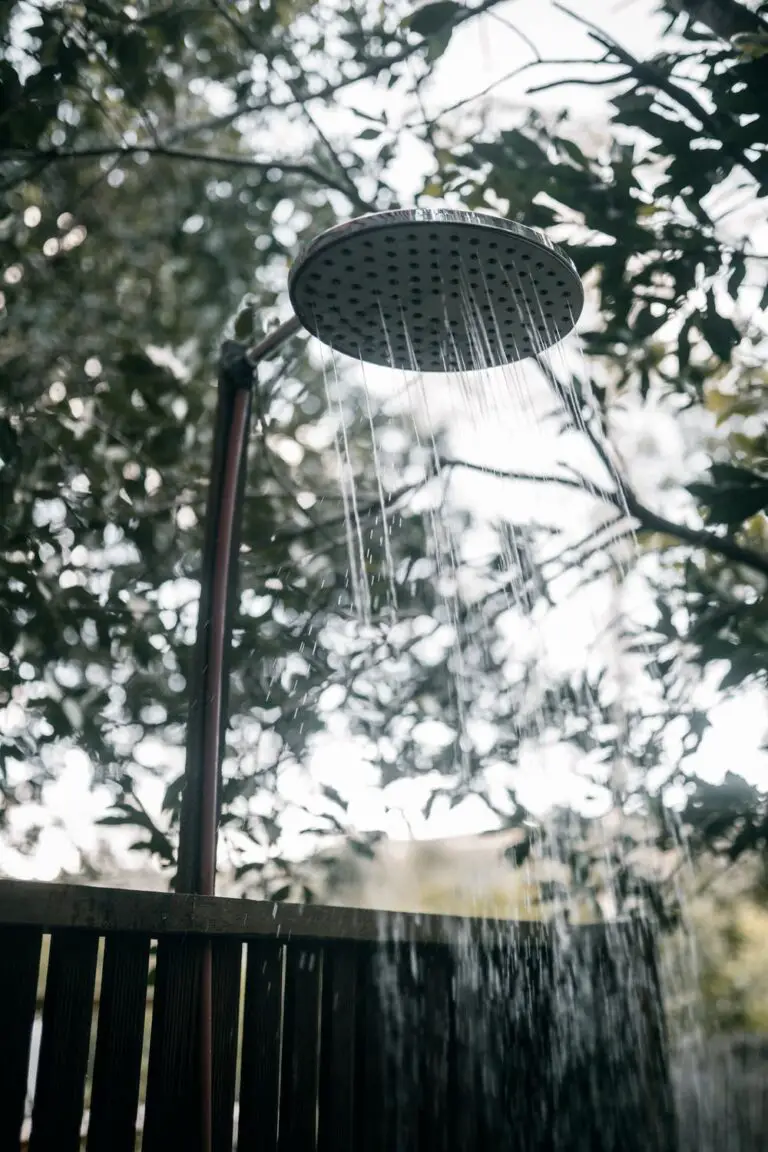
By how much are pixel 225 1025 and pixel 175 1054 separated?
0.08 m

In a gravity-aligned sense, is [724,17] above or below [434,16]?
below

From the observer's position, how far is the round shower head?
97 cm

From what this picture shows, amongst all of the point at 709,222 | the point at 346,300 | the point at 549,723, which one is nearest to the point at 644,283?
the point at 709,222

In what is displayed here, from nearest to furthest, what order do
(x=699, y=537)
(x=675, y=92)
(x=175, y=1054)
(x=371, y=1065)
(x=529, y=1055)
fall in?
(x=175, y=1054) < (x=371, y=1065) < (x=529, y=1055) < (x=675, y=92) < (x=699, y=537)

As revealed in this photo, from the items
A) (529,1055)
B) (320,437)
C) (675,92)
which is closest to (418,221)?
(675,92)

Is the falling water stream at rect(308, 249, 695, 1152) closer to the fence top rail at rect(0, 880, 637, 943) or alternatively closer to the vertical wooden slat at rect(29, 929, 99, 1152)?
the fence top rail at rect(0, 880, 637, 943)

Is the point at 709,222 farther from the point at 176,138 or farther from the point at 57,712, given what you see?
the point at 57,712

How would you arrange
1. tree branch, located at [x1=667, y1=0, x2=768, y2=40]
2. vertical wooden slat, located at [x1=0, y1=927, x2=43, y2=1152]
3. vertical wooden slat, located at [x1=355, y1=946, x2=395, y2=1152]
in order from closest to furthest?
vertical wooden slat, located at [x1=0, y1=927, x2=43, y2=1152] < vertical wooden slat, located at [x1=355, y1=946, x2=395, y2=1152] < tree branch, located at [x1=667, y1=0, x2=768, y2=40]

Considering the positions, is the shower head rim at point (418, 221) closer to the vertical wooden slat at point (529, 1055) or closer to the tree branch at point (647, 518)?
the tree branch at point (647, 518)

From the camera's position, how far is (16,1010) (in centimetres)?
82

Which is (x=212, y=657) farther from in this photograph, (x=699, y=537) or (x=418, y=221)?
(x=699, y=537)

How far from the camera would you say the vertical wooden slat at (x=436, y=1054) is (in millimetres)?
1160

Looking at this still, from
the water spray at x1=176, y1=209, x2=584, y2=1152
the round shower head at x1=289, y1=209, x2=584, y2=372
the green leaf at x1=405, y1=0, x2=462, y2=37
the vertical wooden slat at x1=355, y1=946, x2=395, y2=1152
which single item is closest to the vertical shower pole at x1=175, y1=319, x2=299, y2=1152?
the water spray at x1=176, y1=209, x2=584, y2=1152

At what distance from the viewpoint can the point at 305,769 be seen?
212 centimetres
